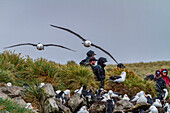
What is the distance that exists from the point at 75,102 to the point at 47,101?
1.21m

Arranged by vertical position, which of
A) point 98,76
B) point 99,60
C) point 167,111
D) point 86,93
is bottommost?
point 167,111

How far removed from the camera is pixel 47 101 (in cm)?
711

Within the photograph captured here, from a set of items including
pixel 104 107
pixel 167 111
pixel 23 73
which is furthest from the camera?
pixel 23 73

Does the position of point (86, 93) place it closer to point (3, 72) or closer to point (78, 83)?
point (78, 83)

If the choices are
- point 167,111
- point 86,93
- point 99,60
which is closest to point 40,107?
point 86,93

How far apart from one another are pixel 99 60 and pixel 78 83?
1506 mm

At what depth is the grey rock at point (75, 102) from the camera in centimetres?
796

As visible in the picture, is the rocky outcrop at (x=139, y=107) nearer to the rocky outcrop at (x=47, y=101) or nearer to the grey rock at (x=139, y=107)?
the grey rock at (x=139, y=107)

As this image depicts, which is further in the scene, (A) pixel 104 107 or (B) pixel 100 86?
(B) pixel 100 86

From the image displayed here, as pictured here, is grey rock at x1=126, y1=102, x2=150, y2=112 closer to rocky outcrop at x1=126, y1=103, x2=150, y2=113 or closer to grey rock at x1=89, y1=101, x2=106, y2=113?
rocky outcrop at x1=126, y1=103, x2=150, y2=113

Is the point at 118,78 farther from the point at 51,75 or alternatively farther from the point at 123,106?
the point at 51,75

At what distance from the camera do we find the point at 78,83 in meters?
10.1

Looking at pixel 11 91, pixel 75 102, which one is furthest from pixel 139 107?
pixel 11 91

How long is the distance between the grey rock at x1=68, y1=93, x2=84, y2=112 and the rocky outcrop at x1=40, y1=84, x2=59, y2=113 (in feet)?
2.92
